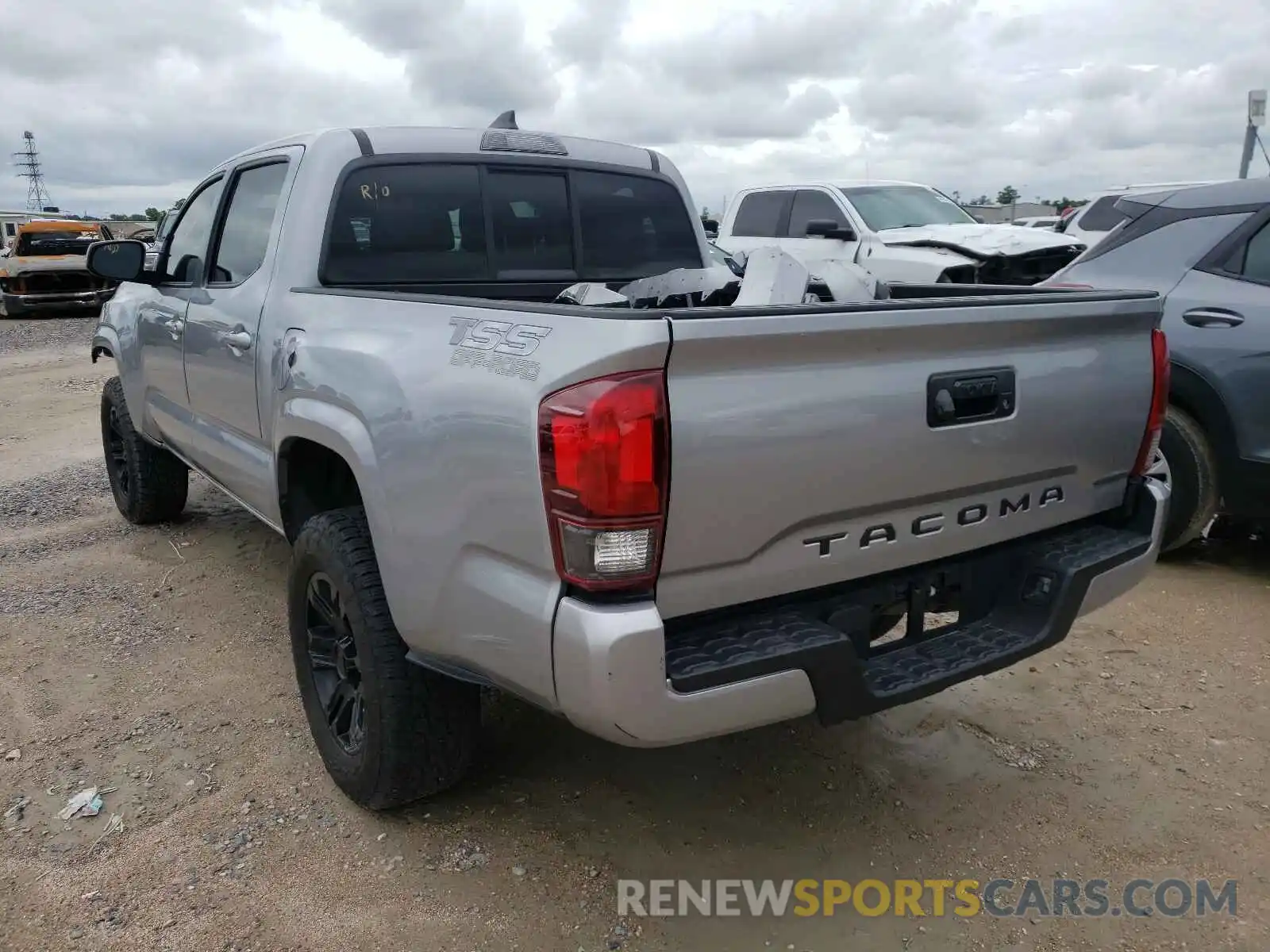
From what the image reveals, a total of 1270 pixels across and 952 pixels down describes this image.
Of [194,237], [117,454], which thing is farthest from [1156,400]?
[117,454]

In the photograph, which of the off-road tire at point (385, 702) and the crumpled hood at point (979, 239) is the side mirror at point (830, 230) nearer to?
the crumpled hood at point (979, 239)

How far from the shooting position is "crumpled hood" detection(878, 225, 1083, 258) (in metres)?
9.12

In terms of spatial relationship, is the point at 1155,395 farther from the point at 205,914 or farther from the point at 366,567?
the point at 205,914

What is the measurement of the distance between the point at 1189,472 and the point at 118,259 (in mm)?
4801

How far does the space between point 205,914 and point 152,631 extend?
2.00 meters

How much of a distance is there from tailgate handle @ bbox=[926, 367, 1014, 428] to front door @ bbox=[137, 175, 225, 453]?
312 cm

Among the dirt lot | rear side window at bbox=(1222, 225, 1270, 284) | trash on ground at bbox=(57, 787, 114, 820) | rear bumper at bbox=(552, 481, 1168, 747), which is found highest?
rear side window at bbox=(1222, 225, 1270, 284)

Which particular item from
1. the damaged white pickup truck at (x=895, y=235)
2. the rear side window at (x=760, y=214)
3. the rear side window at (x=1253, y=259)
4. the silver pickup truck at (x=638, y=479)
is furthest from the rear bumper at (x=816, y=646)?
the rear side window at (x=760, y=214)

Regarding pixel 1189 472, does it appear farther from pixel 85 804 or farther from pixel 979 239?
pixel 979 239

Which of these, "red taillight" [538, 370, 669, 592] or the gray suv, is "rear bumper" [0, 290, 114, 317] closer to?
the gray suv

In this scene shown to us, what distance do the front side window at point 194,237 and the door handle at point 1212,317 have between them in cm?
423

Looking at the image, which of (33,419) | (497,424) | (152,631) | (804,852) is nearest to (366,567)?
(497,424)

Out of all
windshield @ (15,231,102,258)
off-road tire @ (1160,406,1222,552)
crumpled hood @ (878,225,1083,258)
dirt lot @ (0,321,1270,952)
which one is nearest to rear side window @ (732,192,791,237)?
crumpled hood @ (878,225,1083,258)

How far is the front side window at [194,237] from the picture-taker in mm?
4227
